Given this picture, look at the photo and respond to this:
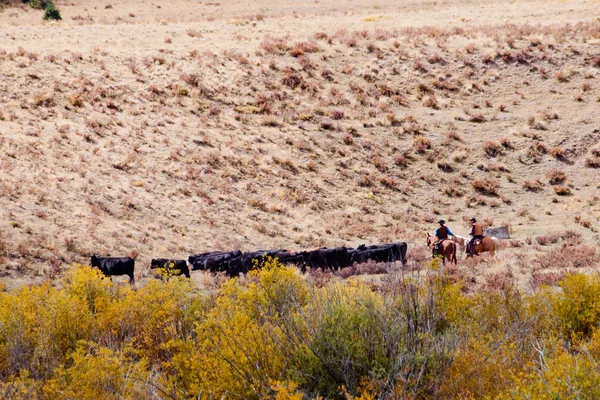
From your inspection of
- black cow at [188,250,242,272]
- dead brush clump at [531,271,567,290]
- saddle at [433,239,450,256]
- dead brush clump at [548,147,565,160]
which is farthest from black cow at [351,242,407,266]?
dead brush clump at [548,147,565,160]

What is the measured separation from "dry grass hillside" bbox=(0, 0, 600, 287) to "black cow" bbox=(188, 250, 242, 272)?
2.31 metres

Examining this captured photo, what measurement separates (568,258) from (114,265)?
14366 mm

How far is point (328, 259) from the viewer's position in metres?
20.9

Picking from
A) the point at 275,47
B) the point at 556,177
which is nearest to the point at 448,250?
the point at 556,177

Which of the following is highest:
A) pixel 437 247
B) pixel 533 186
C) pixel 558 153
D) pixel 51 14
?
pixel 51 14

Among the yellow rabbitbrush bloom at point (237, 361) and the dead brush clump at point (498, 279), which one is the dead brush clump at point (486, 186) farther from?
the yellow rabbitbrush bloom at point (237, 361)

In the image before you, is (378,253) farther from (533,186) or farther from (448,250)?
(533,186)

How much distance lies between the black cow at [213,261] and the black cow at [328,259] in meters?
2.48

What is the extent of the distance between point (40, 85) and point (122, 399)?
3175 cm

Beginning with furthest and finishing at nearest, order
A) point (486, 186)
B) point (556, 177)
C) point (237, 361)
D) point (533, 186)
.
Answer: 1. point (556, 177)
2. point (486, 186)
3. point (533, 186)
4. point (237, 361)

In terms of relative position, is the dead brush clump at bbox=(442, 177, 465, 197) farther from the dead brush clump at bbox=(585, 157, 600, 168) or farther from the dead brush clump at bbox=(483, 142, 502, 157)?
the dead brush clump at bbox=(585, 157, 600, 168)

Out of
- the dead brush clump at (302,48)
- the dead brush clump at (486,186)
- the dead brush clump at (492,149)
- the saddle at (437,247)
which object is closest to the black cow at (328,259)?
the saddle at (437,247)

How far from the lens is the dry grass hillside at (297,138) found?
→ 80.9ft

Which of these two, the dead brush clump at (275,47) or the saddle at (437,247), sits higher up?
the dead brush clump at (275,47)
